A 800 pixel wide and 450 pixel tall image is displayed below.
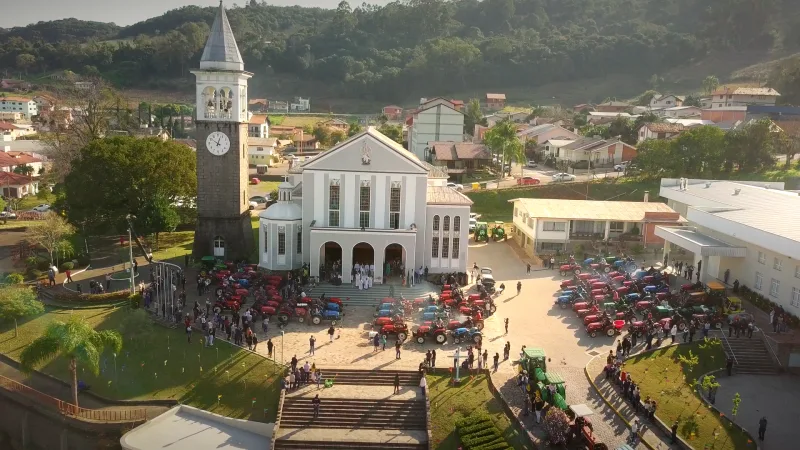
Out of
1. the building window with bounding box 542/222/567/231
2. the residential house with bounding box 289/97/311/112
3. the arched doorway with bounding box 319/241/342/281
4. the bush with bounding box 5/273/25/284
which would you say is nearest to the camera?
the bush with bounding box 5/273/25/284

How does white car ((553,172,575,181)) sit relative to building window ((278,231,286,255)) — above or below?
above

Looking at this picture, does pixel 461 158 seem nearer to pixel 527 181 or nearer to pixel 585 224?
pixel 527 181

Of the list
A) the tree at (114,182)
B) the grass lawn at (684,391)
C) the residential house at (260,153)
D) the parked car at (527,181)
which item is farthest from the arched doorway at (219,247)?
the residential house at (260,153)

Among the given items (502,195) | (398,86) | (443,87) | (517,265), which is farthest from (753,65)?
(517,265)

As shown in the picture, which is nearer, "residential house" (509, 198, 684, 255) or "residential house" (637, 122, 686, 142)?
"residential house" (509, 198, 684, 255)

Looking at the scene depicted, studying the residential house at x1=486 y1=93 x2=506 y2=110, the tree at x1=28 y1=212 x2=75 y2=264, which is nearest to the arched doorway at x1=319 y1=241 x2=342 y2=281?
the tree at x1=28 y1=212 x2=75 y2=264

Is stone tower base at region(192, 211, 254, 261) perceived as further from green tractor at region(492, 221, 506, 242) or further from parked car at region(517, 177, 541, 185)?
parked car at region(517, 177, 541, 185)

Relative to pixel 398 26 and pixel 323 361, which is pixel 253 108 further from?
pixel 323 361
